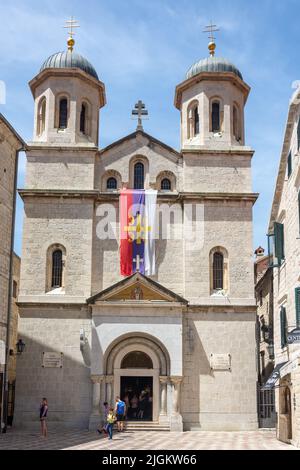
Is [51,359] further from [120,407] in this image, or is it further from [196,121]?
[196,121]

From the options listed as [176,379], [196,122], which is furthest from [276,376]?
[196,122]

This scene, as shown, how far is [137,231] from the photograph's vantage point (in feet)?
108

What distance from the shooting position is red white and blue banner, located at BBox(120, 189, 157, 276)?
107ft

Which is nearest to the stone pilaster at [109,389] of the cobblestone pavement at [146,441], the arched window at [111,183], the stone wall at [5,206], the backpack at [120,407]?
the cobblestone pavement at [146,441]

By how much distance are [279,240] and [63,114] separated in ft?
45.2

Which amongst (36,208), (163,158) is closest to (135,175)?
(163,158)

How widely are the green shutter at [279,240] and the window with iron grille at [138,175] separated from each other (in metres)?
9.09

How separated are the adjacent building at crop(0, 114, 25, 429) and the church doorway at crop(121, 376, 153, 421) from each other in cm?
549

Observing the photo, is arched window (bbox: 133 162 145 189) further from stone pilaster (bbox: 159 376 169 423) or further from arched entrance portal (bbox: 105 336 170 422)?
stone pilaster (bbox: 159 376 169 423)

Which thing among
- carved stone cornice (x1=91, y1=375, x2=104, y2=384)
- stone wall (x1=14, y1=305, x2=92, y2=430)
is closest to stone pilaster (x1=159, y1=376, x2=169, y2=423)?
carved stone cornice (x1=91, y1=375, x2=104, y2=384)

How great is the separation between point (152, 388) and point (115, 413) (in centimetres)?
289

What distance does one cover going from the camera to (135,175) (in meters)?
34.4
